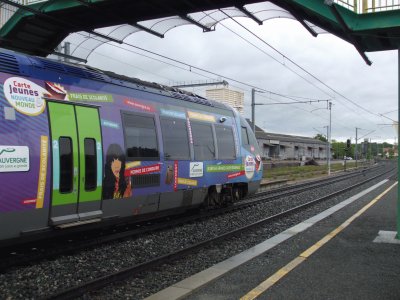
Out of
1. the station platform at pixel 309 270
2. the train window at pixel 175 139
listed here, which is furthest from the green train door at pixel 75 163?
the station platform at pixel 309 270

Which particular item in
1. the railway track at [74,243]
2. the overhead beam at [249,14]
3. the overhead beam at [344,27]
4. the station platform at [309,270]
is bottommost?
the station platform at [309,270]

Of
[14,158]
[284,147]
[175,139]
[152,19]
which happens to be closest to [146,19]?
[152,19]

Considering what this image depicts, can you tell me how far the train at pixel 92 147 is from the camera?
6578 millimetres

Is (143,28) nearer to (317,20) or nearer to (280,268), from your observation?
(317,20)

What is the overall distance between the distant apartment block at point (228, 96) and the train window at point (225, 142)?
23311mm

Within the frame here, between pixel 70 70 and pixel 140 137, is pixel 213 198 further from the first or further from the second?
pixel 70 70

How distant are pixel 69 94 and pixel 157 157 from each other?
2.81 m

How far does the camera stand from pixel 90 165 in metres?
7.88

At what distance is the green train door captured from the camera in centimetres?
720

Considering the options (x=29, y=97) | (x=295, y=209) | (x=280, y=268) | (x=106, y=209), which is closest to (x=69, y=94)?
(x=29, y=97)

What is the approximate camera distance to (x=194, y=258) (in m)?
7.92

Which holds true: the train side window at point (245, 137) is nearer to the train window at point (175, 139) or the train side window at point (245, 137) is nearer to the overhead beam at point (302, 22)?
the train window at point (175, 139)

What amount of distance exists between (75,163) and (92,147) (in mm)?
549

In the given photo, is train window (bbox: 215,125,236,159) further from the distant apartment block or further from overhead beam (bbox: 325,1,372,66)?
the distant apartment block
